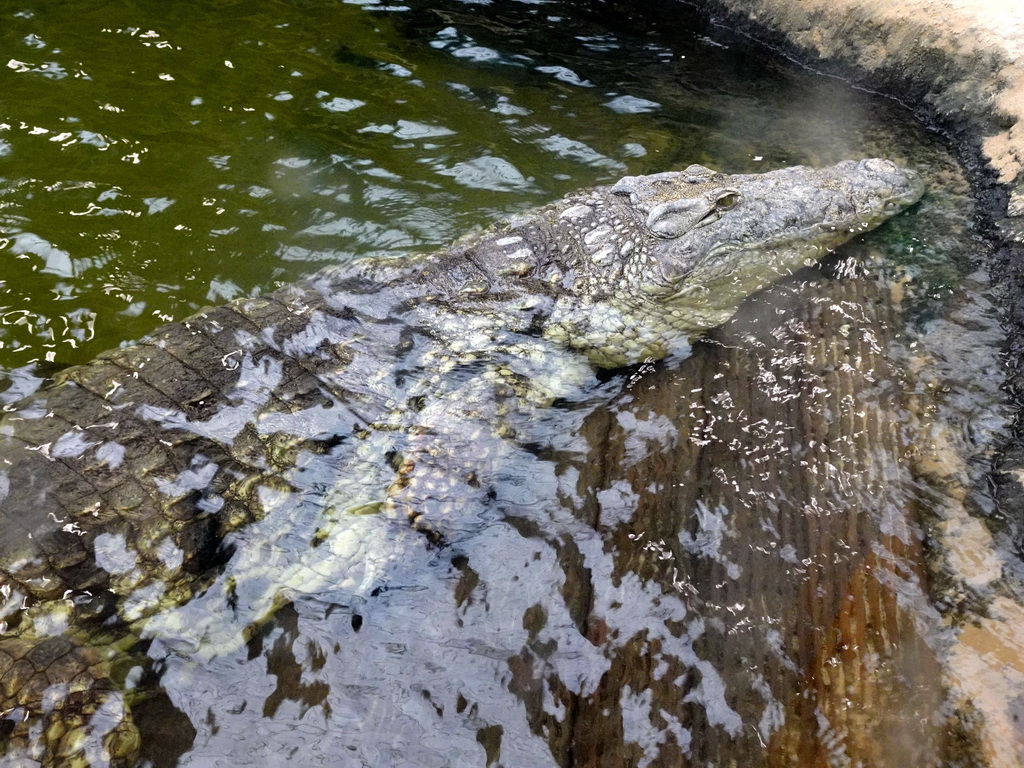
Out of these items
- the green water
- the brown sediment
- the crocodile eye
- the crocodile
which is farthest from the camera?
the green water

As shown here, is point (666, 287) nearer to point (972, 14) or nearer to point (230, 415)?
point (230, 415)

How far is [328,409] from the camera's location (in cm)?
295

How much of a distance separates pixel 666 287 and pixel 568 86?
2.58 metres

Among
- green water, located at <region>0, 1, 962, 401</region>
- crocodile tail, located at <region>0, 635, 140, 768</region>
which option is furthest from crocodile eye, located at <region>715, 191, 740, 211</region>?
crocodile tail, located at <region>0, 635, 140, 768</region>

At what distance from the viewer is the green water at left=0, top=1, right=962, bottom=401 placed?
3.72m

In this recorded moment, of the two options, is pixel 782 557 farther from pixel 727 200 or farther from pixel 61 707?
pixel 61 707

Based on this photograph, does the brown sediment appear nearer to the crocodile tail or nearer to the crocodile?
the crocodile

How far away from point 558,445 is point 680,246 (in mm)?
1214

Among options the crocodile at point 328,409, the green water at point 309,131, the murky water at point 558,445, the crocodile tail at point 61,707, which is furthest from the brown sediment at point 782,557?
the green water at point 309,131

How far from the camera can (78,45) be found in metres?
5.25

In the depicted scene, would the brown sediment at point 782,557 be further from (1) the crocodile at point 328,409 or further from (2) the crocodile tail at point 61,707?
(2) the crocodile tail at point 61,707

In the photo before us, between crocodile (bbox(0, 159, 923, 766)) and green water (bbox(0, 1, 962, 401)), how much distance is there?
647 mm

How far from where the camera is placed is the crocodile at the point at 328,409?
2.33m

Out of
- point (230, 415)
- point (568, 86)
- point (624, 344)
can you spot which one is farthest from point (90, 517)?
point (568, 86)
